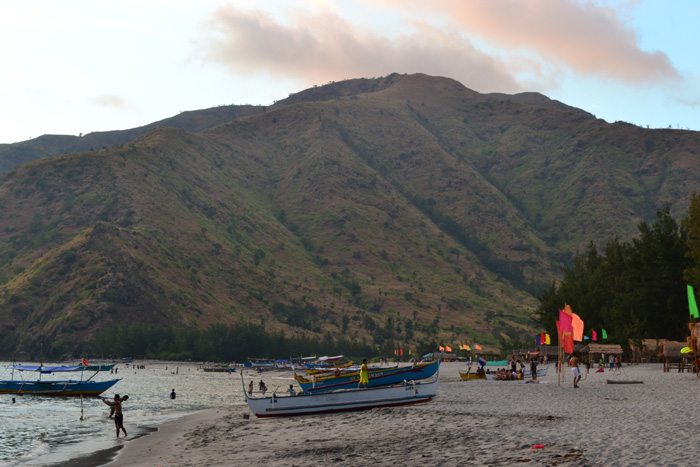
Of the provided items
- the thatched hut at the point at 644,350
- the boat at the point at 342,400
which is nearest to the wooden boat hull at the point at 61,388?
the boat at the point at 342,400

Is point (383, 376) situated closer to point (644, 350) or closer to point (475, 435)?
point (475, 435)

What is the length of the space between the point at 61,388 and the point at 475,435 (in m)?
58.6

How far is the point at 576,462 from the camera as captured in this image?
1711 cm

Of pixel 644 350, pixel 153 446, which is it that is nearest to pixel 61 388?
pixel 153 446

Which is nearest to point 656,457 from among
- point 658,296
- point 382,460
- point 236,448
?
point 382,460

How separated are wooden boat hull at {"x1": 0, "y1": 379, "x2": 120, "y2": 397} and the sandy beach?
105 feet

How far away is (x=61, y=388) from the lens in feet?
233

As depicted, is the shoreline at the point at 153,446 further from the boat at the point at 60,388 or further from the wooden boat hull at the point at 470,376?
the wooden boat hull at the point at 470,376

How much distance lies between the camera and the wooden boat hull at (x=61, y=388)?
230ft

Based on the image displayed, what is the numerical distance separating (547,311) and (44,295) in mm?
150186

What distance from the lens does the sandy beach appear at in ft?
62.0

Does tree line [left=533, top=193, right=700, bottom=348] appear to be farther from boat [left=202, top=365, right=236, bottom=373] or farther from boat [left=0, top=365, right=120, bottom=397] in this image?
boat [left=202, top=365, right=236, bottom=373]

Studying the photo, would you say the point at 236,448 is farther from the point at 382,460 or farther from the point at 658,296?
the point at 658,296

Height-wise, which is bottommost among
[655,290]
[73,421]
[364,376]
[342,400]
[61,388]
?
[73,421]
